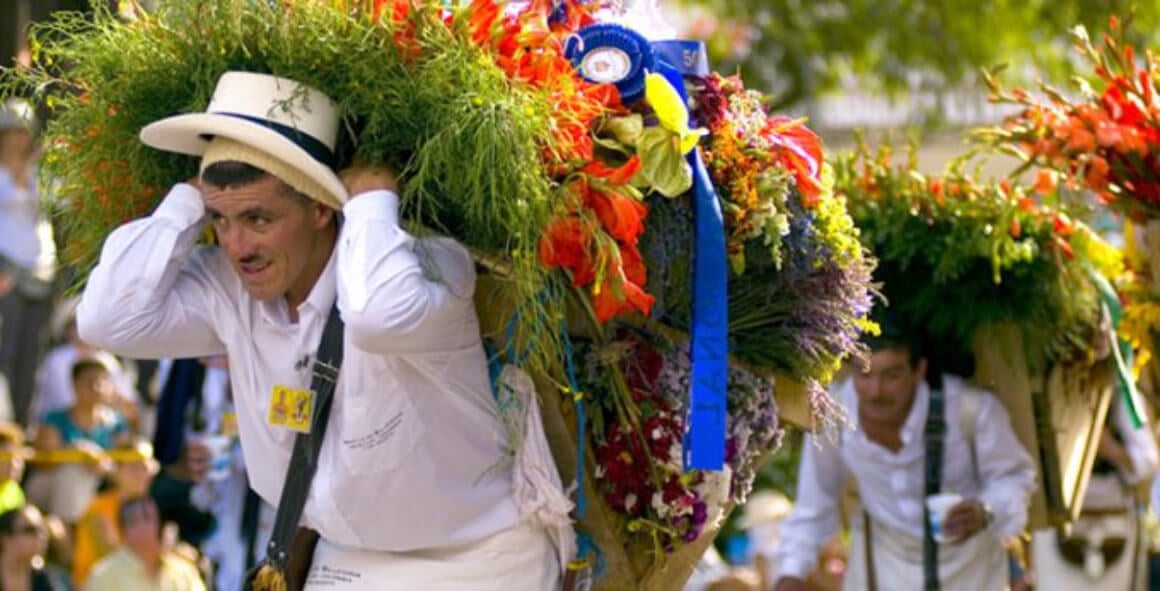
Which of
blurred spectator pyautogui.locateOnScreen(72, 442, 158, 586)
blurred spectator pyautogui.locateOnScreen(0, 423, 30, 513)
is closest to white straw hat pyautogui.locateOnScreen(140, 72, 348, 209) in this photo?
blurred spectator pyautogui.locateOnScreen(72, 442, 158, 586)

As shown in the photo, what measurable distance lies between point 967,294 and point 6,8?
815cm

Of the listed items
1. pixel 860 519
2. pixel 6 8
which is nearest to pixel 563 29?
pixel 860 519

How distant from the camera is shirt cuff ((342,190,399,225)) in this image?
6273mm

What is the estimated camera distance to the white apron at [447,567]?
6559 millimetres

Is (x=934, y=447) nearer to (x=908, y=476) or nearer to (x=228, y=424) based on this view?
(x=908, y=476)

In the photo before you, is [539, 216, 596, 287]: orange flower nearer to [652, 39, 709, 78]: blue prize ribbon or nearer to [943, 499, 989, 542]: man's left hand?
[652, 39, 709, 78]: blue prize ribbon

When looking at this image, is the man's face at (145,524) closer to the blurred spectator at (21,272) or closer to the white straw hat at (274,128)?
the blurred spectator at (21,272)

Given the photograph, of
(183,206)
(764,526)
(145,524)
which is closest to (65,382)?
(145,524)

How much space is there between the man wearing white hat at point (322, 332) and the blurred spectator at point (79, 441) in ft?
19.6

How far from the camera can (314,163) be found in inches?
252

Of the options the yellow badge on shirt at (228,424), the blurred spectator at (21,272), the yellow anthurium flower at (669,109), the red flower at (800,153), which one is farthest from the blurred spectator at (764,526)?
the yellow anthurium flower at (669,109)

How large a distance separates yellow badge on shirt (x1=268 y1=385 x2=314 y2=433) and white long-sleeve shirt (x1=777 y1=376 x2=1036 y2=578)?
3.40m

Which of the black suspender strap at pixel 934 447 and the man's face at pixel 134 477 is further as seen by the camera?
the man's face at pixel 134 477

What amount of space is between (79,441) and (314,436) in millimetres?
6722
